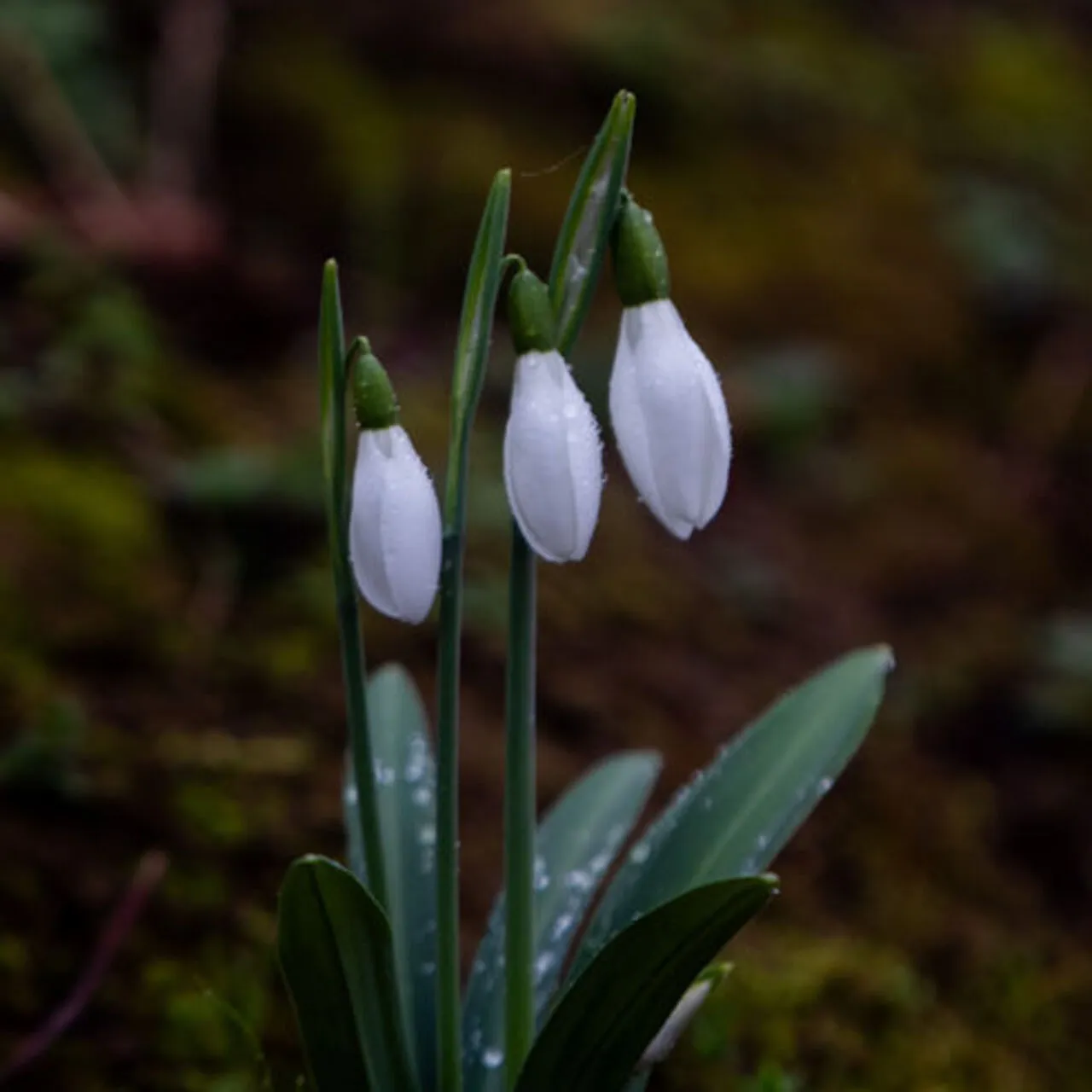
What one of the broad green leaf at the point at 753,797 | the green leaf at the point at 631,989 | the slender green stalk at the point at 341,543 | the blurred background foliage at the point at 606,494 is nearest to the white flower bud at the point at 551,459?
the slender green stalk at the point at 341,543

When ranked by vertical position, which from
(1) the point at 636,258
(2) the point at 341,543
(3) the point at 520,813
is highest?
(1) the point at 636,258

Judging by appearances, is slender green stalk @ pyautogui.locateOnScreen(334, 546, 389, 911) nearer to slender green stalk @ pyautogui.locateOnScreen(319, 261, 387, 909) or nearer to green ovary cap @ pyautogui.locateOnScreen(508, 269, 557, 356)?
slender green stalk @ pyautogui.locateOnScreen(319, 261, 387, 909)

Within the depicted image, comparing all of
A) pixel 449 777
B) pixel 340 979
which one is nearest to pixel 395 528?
pixel 449 777

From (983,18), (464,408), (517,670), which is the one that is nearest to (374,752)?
(517,670)

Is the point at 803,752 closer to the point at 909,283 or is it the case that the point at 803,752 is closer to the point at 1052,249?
the point at 909,283

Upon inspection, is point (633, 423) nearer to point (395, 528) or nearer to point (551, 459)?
point (551, 459)

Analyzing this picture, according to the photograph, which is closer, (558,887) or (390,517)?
(390,517)

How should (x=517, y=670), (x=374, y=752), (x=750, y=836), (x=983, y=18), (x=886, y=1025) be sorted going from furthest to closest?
(x=983, y=18) → (x=886, y=1025) → (x=374, y=752) → (x=750, y=836) → (x=517, y=670)
